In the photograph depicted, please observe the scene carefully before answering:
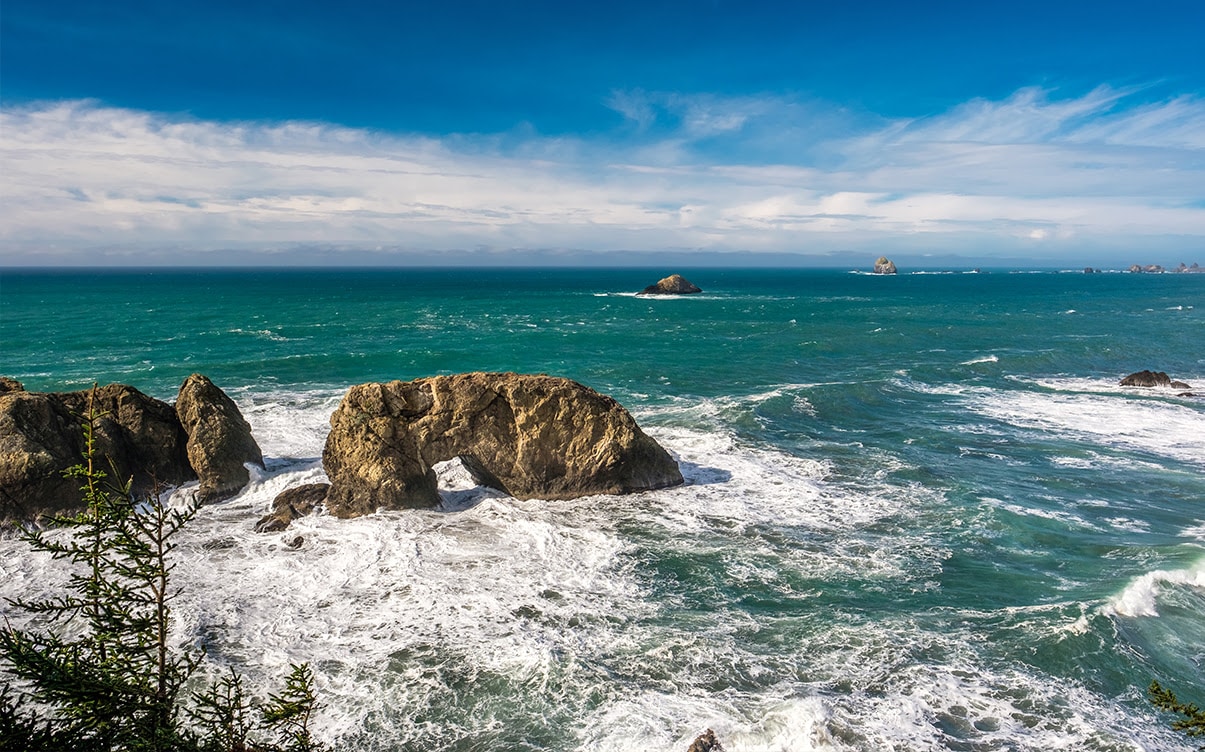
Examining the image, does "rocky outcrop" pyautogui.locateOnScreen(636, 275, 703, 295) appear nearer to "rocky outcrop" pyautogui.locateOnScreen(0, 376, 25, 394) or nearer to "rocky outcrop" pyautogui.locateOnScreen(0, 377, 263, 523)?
"rocky outcrop" pyautogui.locateOnScreen(0, 377, 263, 523)

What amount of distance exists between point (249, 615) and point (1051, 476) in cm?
2629

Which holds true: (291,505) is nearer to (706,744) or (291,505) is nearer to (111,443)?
(111,443)

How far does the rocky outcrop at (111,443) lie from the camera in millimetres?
19953

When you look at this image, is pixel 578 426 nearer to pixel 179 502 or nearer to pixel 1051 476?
pixel 179 502

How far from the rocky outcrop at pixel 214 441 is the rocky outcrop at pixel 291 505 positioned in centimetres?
195

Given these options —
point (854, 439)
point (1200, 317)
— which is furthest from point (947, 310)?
point (854, 439)

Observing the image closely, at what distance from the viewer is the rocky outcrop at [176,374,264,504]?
22.4m

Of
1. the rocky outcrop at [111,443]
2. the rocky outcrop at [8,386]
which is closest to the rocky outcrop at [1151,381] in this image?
the rocky outcrop at [111,443]

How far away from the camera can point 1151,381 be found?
41812mm

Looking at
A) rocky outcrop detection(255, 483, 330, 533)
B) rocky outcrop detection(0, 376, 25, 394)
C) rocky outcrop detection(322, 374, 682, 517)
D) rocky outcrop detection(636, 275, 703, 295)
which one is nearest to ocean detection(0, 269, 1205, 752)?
rocky outcrop detection(255, 483, 330, 533)

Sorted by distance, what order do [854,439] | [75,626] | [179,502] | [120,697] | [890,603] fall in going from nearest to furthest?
[120,697] → [75,626] → [890,603] → [179,502] → [854,439]

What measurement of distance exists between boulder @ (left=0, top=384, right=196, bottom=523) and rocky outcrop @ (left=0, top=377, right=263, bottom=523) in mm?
22

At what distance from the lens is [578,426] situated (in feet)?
76.0

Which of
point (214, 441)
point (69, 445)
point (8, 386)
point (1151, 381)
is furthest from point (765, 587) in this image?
point (1151, 381)
